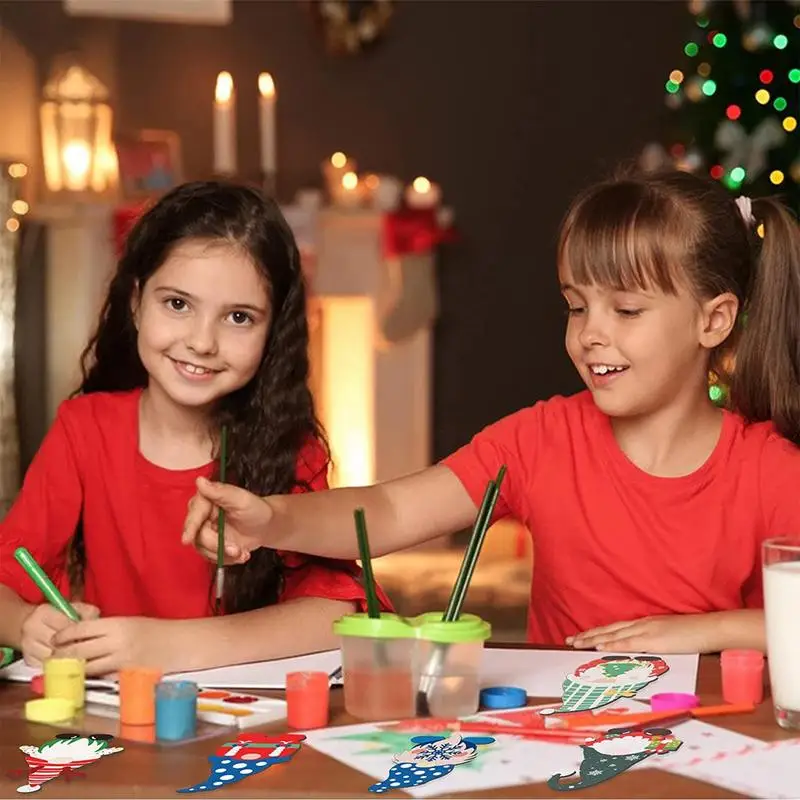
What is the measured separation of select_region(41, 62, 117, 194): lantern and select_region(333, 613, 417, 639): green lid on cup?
4.22 metres

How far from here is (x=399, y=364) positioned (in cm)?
529

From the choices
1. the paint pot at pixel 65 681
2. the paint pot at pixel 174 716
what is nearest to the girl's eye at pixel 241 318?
the paint pot at pixel 65 681

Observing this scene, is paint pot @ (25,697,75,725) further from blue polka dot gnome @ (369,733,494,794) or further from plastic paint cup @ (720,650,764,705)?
plastic paint cup @ (720,650,764,705)

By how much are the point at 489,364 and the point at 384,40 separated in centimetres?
134

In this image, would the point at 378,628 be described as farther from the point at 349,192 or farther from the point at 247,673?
the point at 349,192

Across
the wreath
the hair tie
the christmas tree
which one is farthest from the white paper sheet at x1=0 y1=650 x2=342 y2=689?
the wreath

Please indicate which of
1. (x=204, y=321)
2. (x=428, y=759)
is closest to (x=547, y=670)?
(x=428, y=759)

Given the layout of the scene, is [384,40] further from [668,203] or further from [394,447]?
[668,203]

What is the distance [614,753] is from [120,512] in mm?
959

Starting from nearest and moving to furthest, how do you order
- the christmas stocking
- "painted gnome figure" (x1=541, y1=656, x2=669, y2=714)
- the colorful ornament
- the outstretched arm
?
"painted gnome figure" (x1=541, y1=656, x2=669, y2=714)
the outstretched arm
the colorful ornament
the christmas stocking

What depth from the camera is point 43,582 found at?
1.23m

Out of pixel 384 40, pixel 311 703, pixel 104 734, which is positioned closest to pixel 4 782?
pixel 104 734

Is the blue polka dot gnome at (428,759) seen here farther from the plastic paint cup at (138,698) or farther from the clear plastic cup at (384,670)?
the plastic paint cup at (138,698)

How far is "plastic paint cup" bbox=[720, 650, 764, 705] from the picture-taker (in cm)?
114
